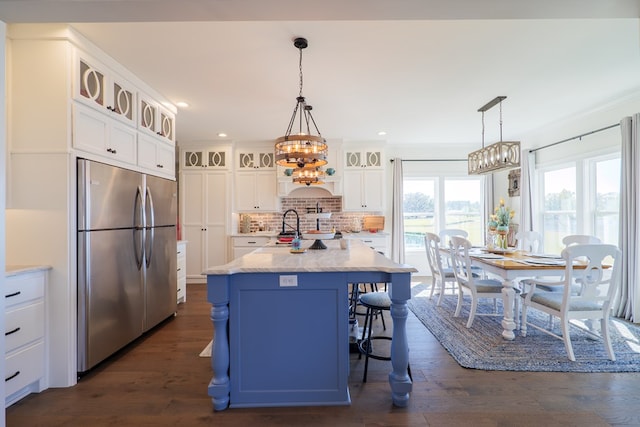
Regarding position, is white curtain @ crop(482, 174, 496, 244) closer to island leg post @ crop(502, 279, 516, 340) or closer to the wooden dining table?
the wooden dining table

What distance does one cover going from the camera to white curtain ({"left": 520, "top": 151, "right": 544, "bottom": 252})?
16.5 feet

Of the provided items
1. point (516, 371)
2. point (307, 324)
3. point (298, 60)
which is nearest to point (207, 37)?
point (298, 60)

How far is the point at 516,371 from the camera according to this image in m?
2.40

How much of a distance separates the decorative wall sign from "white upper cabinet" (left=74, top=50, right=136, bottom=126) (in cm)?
596

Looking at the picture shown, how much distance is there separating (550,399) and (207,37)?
3.61 m

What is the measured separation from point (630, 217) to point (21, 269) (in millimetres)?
5700

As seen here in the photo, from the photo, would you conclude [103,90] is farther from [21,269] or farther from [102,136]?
[21,269]

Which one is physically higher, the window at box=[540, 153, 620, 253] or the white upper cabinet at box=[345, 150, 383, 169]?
the white upper cabinet at box=[345, 150, 383, 169]

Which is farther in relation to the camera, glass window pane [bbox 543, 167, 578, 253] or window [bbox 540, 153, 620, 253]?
glass window pane [bbox 543, 167, 578, 253]

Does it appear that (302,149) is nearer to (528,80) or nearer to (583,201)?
(528,80)

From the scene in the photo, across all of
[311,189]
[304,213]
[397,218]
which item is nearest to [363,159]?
[311,189]

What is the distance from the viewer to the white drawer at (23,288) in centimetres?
190

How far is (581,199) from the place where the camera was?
424 centimetres

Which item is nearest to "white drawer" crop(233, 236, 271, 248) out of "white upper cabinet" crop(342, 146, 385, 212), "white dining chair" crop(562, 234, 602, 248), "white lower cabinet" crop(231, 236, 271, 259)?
"white lower cabinet" crop(231, 236, 271, 259)
